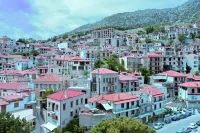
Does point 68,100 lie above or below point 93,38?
below

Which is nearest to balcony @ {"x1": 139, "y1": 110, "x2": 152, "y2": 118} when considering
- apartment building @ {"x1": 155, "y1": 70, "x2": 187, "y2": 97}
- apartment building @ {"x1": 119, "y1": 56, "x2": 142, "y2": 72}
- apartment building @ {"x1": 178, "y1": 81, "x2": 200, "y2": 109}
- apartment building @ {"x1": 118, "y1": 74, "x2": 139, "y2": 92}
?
apartment building @ {"x1": 118, "y1": 74, "x2": 139, "y2": 92}

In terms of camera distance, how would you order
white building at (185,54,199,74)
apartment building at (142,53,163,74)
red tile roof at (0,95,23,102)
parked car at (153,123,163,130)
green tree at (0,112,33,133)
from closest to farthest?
green tree at (0,112,33,133)
red tile roof at (0,95,23,102)
parked car at (153,123,163,130)
apartment building at (142,53,163,74)
white building at (185,54,199,74)

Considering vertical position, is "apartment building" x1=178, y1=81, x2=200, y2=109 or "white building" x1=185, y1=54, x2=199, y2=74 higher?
"white building" x1=185, y1=54, x2=199, y2=74

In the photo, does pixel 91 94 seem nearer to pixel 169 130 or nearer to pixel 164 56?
pixel 169 130

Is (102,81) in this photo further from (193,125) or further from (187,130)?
(193,125)

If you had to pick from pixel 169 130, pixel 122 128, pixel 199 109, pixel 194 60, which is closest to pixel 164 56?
pixel 194 60

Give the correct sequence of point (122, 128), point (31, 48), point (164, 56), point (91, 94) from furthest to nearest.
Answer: point (31, 48) → point (164, 56) → point (91, 94) → point (122, 128)

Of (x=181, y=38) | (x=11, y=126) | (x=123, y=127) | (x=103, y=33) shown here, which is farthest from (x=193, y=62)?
(x=11, y=126)

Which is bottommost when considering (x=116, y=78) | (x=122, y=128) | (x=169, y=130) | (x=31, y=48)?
(x=169, y=130)

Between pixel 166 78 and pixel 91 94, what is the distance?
22018 mm

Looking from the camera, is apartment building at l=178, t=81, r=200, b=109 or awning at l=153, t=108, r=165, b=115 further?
apartment building at l=178, t=81, r=200, b=109

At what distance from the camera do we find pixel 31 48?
91.7 meters

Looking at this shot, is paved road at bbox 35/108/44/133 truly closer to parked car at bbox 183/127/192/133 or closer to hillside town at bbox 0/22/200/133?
hillside town at bbox 0/22/200/133

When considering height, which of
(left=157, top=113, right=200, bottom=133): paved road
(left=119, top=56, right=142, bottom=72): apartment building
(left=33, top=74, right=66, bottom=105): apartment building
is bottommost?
(left=157, top=113, right=200, bottom=133): paved road
